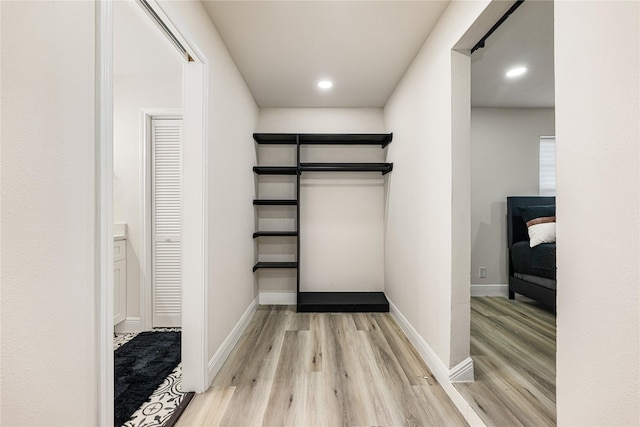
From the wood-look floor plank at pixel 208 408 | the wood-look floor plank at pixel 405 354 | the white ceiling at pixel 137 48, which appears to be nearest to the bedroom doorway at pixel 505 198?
the wood-look floor plank at pixel 405 354

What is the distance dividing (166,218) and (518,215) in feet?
13.4

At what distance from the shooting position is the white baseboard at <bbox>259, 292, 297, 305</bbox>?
3658 mm

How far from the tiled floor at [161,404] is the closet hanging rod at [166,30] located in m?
2.12

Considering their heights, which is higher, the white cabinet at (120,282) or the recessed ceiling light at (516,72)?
the recessed ceiling light at (516,72)

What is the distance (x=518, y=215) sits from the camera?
3.58 m

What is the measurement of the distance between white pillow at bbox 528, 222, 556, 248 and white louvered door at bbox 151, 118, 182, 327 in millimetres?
3777

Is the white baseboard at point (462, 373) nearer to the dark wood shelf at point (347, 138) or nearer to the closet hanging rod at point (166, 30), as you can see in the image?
the dark wood shelf at point (347, 138)

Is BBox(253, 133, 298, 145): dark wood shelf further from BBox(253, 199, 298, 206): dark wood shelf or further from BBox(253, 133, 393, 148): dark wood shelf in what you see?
BBox(253, 199, 298, 206): dark wood shelf

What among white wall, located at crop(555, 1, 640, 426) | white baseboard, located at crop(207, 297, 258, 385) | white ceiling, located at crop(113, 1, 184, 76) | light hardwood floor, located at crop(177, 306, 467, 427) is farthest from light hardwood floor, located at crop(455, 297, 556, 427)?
white ceiling, located at crop(113, 1, 184, 76)

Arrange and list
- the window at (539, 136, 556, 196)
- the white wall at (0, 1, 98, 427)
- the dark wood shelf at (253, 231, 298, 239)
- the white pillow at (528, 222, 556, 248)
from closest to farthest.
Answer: the white wall at (0, 1, 98, 427) < the white pillow at (528, 222, 556, 248) < the dark wood shelf at (253, 231, 298, 239) < the window at (539, 136, 556, 196)

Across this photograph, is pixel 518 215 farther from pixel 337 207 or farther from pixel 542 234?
pixel 337 207

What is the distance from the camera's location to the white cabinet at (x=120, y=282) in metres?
2.67

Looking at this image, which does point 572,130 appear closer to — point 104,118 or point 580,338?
point 580,338

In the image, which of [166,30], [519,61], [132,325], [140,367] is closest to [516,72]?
[519,61]
